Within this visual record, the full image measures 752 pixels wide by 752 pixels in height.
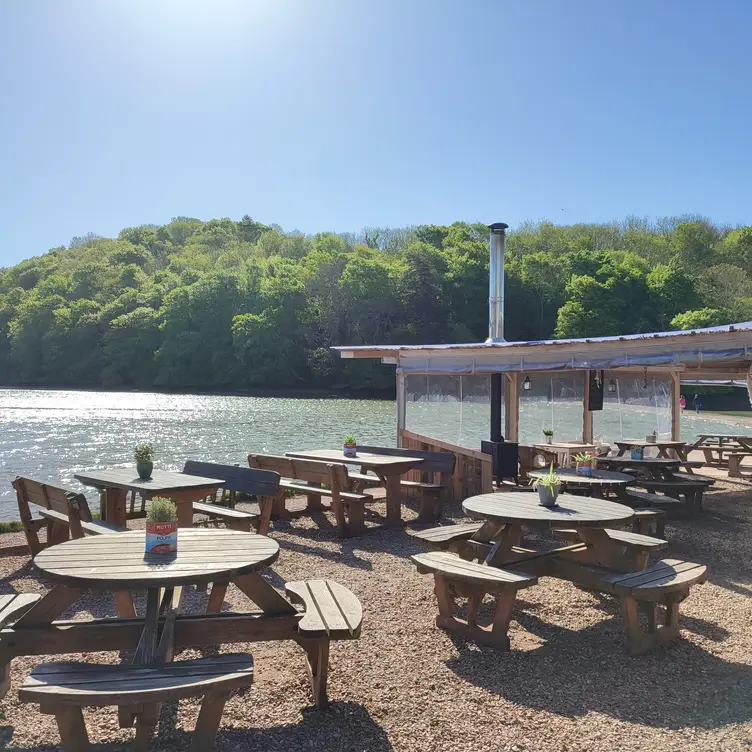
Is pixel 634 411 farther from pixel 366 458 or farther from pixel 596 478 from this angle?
pixel 366 458

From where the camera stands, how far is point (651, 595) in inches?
167

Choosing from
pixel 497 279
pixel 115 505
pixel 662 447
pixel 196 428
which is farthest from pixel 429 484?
pixel 196 428

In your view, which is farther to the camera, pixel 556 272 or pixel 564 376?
pixel 556 272

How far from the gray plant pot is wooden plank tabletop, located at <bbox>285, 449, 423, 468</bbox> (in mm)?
3050

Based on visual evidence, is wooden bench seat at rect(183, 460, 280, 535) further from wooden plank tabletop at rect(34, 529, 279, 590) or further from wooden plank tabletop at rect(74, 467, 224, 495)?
wooden plank tabletop at rect(34, 529, 279, 590)

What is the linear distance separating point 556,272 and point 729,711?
6558 cm

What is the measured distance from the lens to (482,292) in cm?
6341

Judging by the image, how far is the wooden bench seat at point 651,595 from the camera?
424 cm

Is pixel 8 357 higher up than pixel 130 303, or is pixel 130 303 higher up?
pixel 130 303

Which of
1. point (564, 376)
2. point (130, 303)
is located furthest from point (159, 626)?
point (130, 303)

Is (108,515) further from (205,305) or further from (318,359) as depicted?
(205,305)

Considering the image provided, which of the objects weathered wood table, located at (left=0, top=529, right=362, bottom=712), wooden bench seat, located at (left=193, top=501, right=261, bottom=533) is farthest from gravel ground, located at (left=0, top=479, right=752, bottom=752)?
wooden bench seat, located at (left=193, top=501, right=261, bottom=533)

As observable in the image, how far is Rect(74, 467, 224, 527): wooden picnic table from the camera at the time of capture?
6.09 metres

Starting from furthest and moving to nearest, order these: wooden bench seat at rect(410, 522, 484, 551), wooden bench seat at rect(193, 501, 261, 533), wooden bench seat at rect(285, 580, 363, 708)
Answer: wooden bench seat at rect(193, 501, 261, 533), wooden bench seat at rect(410, 522, 484, 551), wooden bench seat at rect(285, 580, 363, 708)
